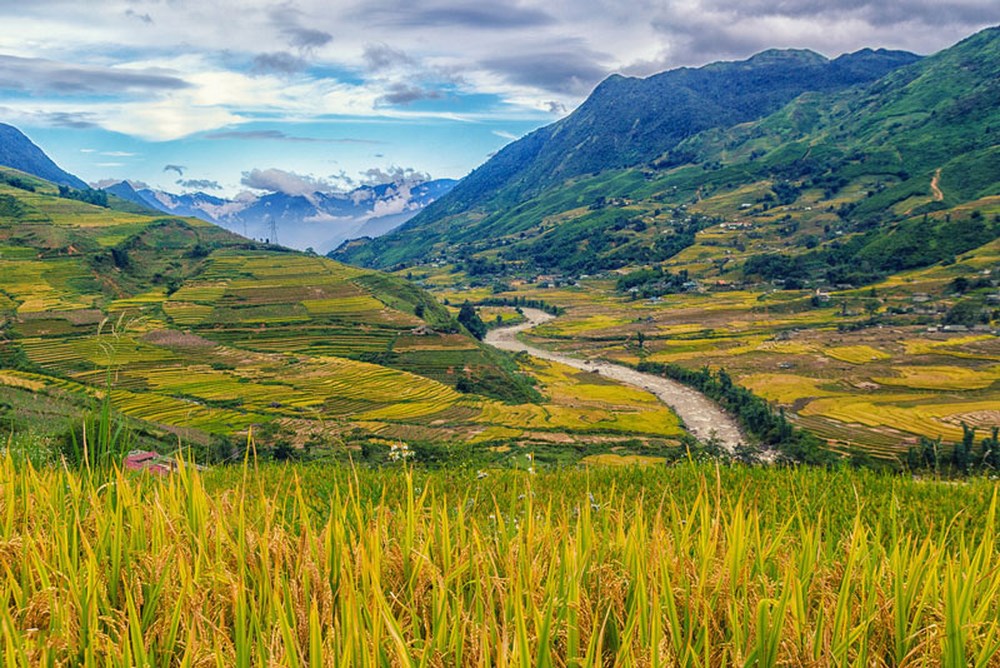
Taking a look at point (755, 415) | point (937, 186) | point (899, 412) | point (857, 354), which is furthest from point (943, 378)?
point (937, 186)

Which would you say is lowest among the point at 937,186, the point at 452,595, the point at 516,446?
the point at 516,446

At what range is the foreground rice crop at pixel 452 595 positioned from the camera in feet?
5.98

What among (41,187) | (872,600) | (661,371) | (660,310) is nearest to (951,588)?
(872,600)

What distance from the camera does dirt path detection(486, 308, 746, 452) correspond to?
6556cm

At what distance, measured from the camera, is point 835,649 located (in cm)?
188

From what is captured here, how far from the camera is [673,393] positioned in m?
81.6

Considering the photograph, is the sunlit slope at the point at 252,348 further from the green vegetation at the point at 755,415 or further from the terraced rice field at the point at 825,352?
the terraced rice field at the point at 825,352

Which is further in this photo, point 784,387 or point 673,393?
point 673,393

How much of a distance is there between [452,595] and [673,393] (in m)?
82.7

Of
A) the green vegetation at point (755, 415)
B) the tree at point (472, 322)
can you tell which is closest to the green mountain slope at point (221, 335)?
the tree at point (472, 322)

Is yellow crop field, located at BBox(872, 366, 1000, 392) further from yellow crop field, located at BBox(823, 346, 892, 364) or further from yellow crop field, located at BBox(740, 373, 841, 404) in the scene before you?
yellow crop field, located at BBox(740, 373, 841, 404)

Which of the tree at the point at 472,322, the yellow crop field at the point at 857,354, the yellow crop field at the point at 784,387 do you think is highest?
the tree at the point at 472,322

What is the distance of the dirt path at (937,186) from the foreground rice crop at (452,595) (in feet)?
650

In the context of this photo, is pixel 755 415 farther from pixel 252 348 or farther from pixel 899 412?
pixel 252 348
